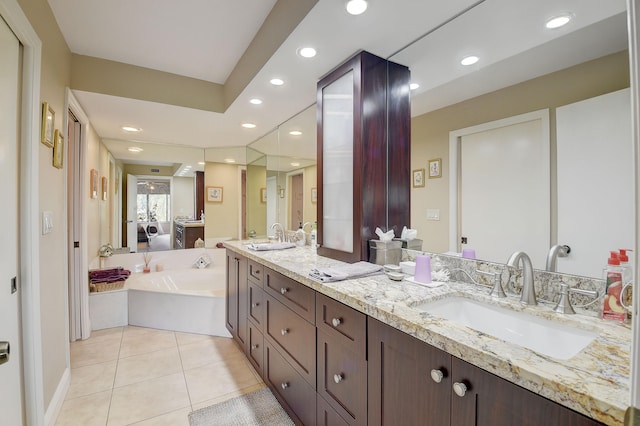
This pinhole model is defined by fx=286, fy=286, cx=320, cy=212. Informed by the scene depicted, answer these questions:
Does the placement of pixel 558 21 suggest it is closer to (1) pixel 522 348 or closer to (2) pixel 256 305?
(1) pixel 522 348

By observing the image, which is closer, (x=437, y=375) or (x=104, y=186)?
(x=437, y=375)

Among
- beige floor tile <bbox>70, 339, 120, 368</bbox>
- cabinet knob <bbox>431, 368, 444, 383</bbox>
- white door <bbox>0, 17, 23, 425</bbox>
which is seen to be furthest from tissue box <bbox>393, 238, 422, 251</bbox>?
beige floor tile <bbox>70, 339, 120, 368</bbox>

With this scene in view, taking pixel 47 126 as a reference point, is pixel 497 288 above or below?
below

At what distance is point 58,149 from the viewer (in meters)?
1.87

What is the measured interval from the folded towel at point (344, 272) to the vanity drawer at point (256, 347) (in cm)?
90

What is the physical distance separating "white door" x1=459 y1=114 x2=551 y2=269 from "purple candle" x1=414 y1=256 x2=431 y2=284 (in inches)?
9.0

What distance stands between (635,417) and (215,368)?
2.51 m

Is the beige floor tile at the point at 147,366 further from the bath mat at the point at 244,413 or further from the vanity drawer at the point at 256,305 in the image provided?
the vanity drawer at the point at 256,305

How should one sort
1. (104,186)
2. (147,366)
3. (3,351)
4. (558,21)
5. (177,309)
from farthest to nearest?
(104,186) < (177,309) < (147,366) < (558,21) < (3,351)

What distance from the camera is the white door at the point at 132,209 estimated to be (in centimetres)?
397

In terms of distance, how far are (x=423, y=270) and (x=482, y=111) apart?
0.80 meters

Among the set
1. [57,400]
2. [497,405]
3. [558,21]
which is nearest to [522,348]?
[497,405]

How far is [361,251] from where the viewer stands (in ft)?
5.70

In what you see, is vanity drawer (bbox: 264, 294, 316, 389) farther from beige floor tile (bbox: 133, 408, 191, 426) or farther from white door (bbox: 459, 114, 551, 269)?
white door (bbox: 459, 114, 551, 269)
